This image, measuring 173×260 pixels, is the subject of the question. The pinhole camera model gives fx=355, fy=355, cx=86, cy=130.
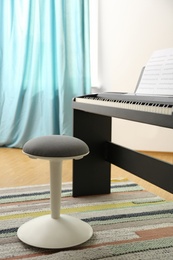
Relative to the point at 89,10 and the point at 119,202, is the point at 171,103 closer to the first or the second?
the point at 119,202

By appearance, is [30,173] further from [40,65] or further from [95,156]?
[40,65]

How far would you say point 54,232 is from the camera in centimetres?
163

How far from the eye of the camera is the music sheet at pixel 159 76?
6.01ft

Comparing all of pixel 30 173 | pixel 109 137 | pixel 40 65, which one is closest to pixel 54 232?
pixel 109 137

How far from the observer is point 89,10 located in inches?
156

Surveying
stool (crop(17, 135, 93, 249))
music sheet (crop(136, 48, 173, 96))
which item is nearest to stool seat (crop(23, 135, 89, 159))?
stool (crop(17, 135, 93, 249))

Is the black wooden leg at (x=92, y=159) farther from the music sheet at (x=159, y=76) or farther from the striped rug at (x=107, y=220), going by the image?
the music sheet at (x=159, y=76)

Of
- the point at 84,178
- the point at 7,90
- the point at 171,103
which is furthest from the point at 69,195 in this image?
the point at 7,90

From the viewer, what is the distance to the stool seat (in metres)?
1.50

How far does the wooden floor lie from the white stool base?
83 cm

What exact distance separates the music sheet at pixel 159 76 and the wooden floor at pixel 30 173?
79cm

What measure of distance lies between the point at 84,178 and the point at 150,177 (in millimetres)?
567

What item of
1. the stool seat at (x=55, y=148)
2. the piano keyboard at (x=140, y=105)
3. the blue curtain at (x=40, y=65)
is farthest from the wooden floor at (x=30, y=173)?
the stool seat at (x=55, y=148)

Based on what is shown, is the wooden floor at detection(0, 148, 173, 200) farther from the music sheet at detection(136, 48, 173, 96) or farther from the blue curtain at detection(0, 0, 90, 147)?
the music sheet at detection(136, 48, 173, 96)
